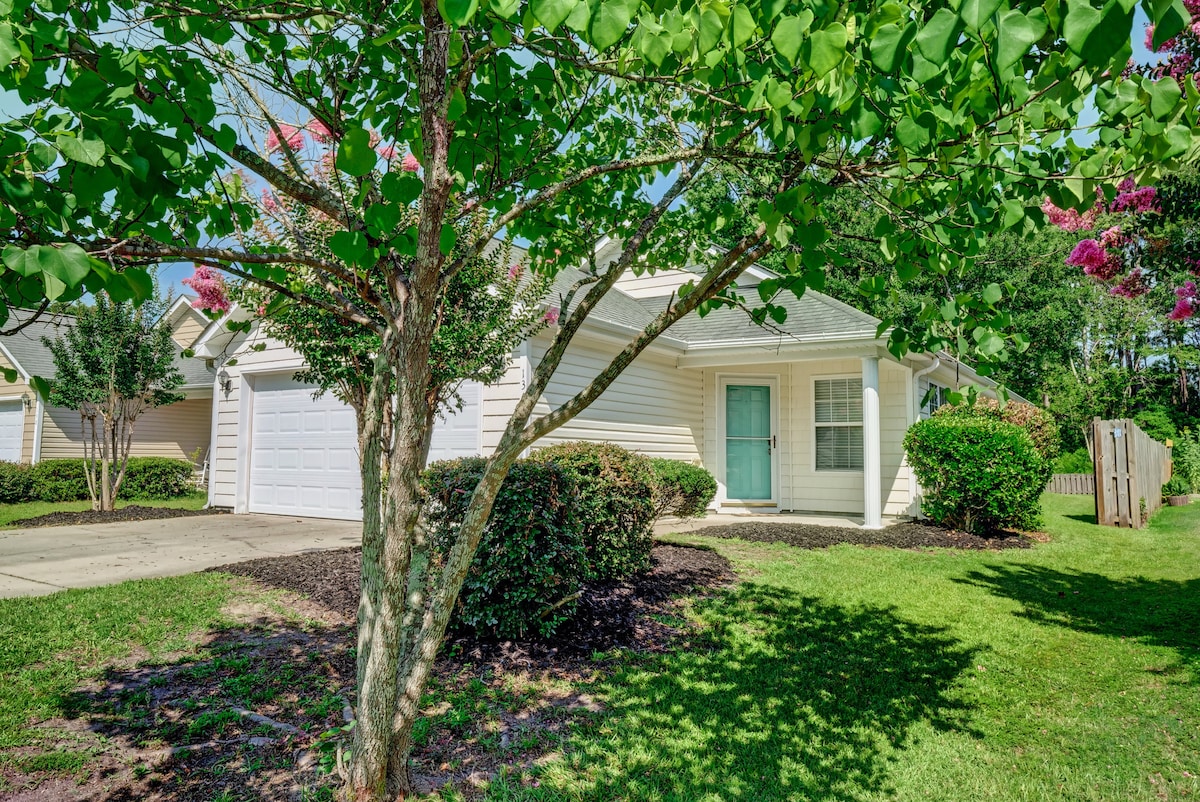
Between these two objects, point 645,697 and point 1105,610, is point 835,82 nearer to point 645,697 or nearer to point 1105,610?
point 645,697

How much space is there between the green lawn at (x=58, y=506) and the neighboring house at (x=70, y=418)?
227 cm

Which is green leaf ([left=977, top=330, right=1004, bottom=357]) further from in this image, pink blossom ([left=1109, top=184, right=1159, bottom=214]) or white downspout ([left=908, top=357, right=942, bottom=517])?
white downspout ([left=908, top=357, right=942, bottom=517])

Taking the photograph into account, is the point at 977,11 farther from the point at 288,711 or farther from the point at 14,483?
the point at 14,483

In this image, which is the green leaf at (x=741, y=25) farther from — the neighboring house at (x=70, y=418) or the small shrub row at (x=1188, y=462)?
the small shrub row at (x=1188, y=462)

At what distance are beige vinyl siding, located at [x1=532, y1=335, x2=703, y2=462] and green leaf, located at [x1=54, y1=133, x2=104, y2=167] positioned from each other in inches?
281

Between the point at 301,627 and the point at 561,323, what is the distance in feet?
11.6

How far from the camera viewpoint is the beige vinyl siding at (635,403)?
961cm

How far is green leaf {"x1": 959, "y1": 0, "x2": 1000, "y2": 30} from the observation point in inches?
49.3

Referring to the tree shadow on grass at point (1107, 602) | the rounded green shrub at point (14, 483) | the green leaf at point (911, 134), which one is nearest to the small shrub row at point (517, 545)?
the green leaf at point (911, 134)

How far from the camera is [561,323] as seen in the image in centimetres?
310

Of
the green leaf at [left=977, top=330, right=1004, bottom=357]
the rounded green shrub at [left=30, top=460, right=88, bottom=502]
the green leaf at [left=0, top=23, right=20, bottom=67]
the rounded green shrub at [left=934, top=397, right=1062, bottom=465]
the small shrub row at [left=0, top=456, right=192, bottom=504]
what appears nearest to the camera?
the green leaf at [left=0, top=23, right=20, bottom=67]

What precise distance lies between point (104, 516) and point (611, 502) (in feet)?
32.8

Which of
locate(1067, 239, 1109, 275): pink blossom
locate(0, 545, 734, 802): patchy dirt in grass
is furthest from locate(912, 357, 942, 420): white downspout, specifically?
locate(0, 545, 734, 802): patchy dirt in grass

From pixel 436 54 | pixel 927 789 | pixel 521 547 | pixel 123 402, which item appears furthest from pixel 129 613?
pixel 123 402
